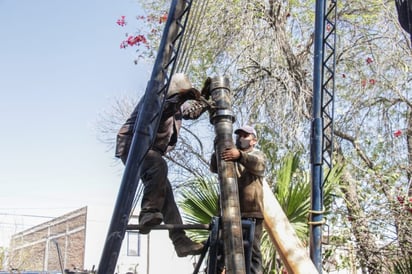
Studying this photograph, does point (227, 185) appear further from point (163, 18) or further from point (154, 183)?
point (163, 18)

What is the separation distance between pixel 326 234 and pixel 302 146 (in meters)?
1.33

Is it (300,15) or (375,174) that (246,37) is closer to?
(300,15)

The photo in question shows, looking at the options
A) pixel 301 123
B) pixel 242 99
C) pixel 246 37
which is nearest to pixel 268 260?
pixel 301 123

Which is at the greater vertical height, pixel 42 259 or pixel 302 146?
pixel 302 146

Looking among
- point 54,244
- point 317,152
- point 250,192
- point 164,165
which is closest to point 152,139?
point 164,165

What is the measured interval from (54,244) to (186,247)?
1963cm

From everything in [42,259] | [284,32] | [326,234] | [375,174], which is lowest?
[42,259]

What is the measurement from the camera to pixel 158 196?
3.05 meters

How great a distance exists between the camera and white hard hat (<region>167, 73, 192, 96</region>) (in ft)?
10.3

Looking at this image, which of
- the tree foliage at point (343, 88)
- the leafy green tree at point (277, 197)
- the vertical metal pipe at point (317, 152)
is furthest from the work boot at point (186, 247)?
the tree foliage at point (343, 88)

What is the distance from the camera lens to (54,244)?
21203mm

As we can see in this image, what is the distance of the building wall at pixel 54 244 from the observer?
19078 millimetres

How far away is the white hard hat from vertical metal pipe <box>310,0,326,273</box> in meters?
1.91

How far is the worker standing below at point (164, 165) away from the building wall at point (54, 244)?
14698 mm
